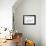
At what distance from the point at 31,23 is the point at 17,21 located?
0.64m

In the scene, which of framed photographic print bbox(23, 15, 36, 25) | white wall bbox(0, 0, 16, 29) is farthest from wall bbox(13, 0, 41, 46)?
white wall bbox(0, 0, 16, 29)

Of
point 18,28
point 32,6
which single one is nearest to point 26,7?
point 32,6

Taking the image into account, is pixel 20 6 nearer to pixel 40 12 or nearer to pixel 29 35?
pixel 40 12

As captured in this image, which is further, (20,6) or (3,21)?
(20,6)

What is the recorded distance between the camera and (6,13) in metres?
4.14

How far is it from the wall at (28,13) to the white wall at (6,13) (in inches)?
43.7

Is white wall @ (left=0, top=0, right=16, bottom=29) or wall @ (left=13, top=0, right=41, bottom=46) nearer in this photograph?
white wall @ (left=0, top=0, right=16, bottom=29)

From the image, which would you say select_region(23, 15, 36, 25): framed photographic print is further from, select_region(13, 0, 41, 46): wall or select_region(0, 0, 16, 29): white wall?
select_region(0, 0, 16, 29): white wall

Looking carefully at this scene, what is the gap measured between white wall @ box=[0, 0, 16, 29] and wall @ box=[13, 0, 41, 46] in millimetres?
1110

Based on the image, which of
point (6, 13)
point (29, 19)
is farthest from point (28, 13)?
point (6, 13)

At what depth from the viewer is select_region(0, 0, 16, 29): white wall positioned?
4.09 meters

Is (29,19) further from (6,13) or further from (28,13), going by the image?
(6,13)

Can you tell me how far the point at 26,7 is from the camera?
5.30 metres

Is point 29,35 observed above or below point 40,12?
below
